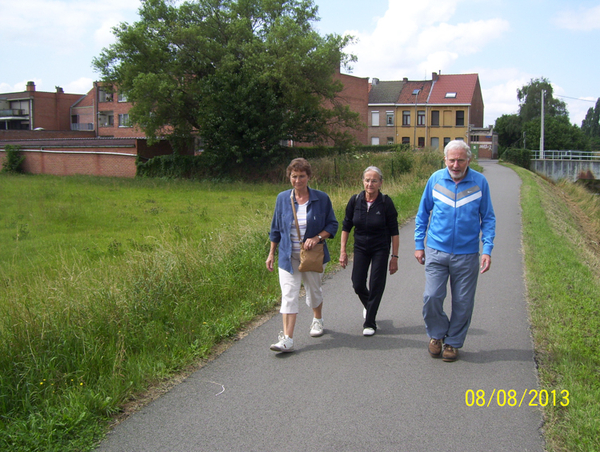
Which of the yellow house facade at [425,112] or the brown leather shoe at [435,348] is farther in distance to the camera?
the yellow house facade at [425,112]

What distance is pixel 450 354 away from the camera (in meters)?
4.96

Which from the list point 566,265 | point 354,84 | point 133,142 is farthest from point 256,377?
point 354,84

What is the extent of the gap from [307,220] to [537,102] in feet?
278

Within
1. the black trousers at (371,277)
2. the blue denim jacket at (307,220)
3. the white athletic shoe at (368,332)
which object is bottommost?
the white athletic shoe at (368,332)

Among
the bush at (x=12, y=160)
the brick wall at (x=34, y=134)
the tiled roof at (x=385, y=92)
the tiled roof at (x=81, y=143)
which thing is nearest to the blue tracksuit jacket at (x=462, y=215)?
the tiled roof at (x=81, y=143)

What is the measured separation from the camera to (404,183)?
22.0 meters

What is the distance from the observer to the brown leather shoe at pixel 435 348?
508 cm

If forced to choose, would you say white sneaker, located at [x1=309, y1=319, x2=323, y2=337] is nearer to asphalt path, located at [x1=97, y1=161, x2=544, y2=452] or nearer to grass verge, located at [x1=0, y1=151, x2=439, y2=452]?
asphalt path, located at [x1=97, y1=161, x2=544, y2=452]

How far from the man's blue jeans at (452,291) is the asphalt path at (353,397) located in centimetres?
27

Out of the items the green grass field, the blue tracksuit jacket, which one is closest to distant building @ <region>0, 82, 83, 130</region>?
the green grass field

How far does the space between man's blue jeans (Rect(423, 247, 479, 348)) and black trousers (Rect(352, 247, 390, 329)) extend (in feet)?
2.23

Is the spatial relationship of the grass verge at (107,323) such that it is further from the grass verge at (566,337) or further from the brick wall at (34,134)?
the brick wall at (34,134)

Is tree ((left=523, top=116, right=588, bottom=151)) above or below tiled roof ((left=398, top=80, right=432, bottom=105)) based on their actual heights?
below
